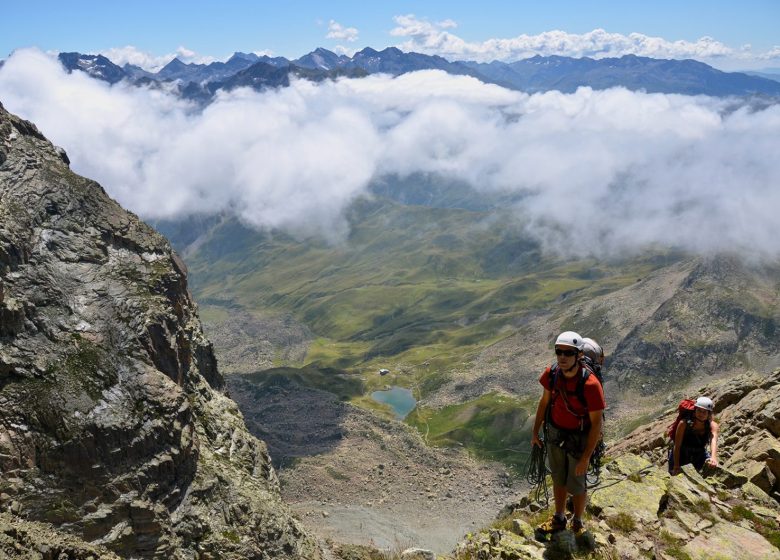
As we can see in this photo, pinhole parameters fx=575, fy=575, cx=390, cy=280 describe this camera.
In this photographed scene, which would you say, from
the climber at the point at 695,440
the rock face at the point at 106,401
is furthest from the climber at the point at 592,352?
the rock face at the point at 106,401

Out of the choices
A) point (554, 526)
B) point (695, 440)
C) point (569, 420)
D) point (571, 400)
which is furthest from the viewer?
point (695, 440)

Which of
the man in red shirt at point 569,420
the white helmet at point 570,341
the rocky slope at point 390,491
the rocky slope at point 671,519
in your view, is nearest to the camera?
the white helmet at point 570,341

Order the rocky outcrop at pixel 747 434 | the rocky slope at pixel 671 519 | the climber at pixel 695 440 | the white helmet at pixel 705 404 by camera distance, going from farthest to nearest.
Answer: the climber at pixel 695 440, the white helmet at pixel 705 404, the rocky outcrop at pixel 747 434, the rocky slope at pixel 671 519

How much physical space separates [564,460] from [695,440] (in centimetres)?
1191

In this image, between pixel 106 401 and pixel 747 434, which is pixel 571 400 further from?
pixel 106 401

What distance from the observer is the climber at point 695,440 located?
2842cm

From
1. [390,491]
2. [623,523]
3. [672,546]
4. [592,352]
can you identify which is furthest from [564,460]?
[390,491]

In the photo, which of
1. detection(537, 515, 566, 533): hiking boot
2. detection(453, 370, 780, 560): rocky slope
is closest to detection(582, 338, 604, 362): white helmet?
detection(537, 515, 566, 533): hiking boot

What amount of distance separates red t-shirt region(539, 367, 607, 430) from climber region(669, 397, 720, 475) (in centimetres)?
1122

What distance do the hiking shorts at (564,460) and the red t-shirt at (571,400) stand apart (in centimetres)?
47

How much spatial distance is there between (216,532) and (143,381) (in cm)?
2342

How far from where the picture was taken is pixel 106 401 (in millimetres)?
76688

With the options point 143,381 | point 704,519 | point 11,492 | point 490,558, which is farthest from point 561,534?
point 143,381

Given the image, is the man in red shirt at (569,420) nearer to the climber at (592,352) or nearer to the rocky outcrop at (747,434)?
the climber at (592,352)
